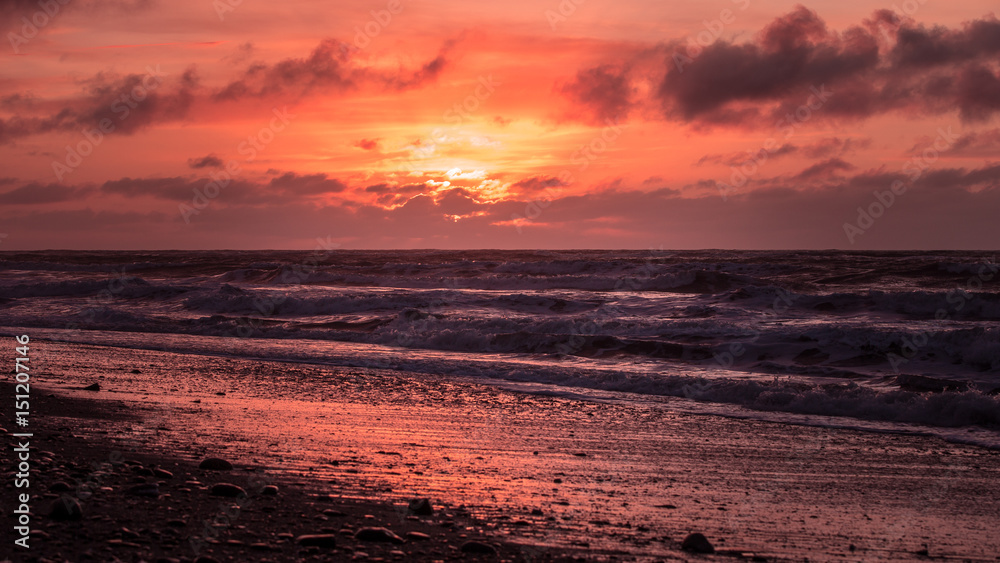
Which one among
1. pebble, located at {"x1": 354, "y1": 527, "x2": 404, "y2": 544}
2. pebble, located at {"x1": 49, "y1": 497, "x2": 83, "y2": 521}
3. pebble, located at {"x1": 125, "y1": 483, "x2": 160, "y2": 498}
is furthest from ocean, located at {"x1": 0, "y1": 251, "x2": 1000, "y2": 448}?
pebble, located at {"x1": 354, "y1": 527, "x2": 404, "y2": 544}

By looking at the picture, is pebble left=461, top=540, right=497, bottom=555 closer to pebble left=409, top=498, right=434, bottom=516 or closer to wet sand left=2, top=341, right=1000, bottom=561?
wet sand left=2, top=341, right=1000, bottom=561

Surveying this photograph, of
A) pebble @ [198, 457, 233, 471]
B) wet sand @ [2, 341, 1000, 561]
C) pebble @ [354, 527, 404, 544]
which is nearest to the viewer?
pebble @ [354, 527, 404, 544]

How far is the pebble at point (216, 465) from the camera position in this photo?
610cm

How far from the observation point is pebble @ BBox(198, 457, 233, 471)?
240 inches

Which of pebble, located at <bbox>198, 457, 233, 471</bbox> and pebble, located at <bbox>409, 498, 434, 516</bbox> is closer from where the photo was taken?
pebble, located at <bbox>409, 498, 434, 516</bbox>

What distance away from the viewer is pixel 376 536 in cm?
452

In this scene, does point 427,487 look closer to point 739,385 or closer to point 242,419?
point 242,419

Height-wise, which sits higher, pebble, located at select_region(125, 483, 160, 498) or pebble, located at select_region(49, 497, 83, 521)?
pebble, located at select_region(49, 497, 83, 521)

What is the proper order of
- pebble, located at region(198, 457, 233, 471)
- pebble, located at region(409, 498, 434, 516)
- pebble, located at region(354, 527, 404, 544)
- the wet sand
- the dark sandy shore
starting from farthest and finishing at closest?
pebble, located at region(198, 457, 233, 471) < pebble, located at region(409, 498, 434, 516) < the wet sand < pebble, located at region(354, 527, 404, 544) < the dark sandy shore

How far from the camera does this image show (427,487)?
5.86 meters

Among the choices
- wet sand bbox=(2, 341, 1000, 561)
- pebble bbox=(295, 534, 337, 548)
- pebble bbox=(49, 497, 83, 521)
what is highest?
pebble bbox=(49, 497, 83, 521)

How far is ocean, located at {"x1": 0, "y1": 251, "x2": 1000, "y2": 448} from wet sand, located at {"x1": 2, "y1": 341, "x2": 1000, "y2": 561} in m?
1.49

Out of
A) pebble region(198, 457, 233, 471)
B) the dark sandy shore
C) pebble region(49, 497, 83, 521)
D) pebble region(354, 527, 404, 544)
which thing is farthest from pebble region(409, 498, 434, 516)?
pebble region(49, 497, 83, 521)

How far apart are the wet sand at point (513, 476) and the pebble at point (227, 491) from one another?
0.47 feet
